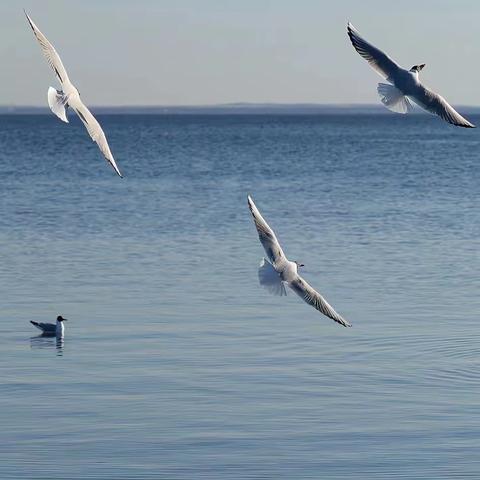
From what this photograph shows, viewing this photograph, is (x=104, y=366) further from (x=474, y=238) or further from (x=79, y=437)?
(x=474, y=238)

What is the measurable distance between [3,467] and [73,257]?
767 inches

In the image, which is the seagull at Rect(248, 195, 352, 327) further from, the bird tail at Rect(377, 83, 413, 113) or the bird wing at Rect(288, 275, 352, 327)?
the bird tail at Rect(377, 83, 413, 113)

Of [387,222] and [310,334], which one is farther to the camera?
[387,222]

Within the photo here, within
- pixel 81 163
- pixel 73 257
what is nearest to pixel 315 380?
pixel 73 257

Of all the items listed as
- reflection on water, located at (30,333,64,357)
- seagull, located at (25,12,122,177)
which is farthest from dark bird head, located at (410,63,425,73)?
reflection on water, located at (30,333,64,357)

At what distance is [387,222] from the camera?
4938cm

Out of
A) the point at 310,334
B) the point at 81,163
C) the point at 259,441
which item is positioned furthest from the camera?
the point at 81,163

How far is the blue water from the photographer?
1780 cm

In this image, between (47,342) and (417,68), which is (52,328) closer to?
(47,342)

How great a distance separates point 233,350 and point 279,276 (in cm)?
976

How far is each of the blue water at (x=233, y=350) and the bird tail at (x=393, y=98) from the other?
5.46 meters

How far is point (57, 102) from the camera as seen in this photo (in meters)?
12.0

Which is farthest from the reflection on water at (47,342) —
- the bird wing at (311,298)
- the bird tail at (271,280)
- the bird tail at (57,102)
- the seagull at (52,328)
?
the bird tail at (57,102)

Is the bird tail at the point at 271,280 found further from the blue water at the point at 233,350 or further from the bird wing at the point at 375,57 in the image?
the blue water at the point at 233,350
